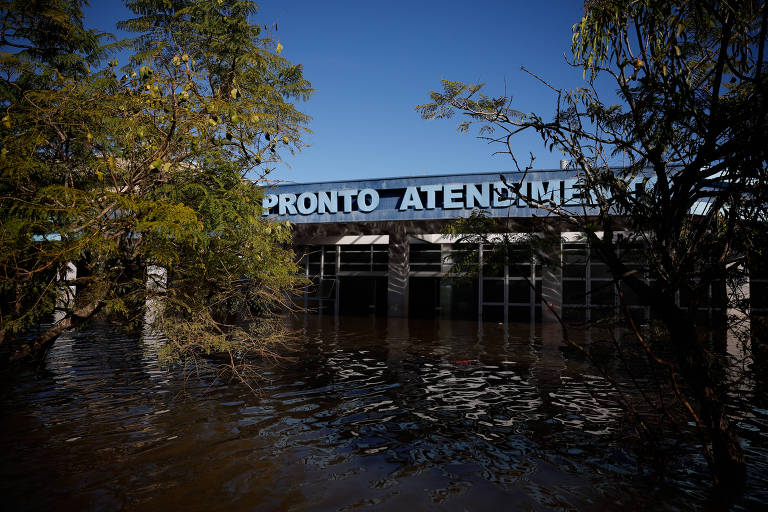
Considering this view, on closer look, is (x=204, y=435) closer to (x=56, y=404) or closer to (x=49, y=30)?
(x=56, y=404)

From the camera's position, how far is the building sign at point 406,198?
2081cm

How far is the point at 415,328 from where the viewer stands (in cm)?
1797

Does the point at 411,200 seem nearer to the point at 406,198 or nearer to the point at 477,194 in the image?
the point at 406,198

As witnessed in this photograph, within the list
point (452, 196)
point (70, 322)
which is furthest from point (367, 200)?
point (70, 322)

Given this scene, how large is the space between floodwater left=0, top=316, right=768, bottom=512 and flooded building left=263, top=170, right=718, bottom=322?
12.2 metres

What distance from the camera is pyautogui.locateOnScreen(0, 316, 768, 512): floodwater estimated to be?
4230 mm

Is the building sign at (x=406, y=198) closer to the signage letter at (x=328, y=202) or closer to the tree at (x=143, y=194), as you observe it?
the signage letter at (x=328, y=202)

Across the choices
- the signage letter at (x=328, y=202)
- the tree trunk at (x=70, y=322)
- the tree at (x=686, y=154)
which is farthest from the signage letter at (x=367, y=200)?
the tree at (x=686, y=154)

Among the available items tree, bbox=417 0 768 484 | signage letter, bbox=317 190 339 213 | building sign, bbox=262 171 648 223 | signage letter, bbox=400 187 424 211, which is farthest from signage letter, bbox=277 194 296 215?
tree, bbox=417 0 768 484

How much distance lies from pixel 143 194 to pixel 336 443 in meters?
3.98

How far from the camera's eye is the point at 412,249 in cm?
2488

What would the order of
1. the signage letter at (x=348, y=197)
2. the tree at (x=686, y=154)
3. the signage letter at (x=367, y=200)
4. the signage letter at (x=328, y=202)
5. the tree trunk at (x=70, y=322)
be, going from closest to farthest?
1. the tree at (x=686, y=154)
2. the tree trunk at (x=70, y=322)
3. the signage letter at (x=367, y=200)
4. the signage letter at (x=348, y=197)
5. the signage letter at (x=328, y=202)

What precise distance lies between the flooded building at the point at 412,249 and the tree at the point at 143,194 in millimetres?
12655

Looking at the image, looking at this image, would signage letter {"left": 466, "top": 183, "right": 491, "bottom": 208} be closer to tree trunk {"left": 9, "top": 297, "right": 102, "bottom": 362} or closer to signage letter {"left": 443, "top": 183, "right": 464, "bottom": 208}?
signage letter {"left": 443, "top": 183, "right": 464, "bottom": 208}
